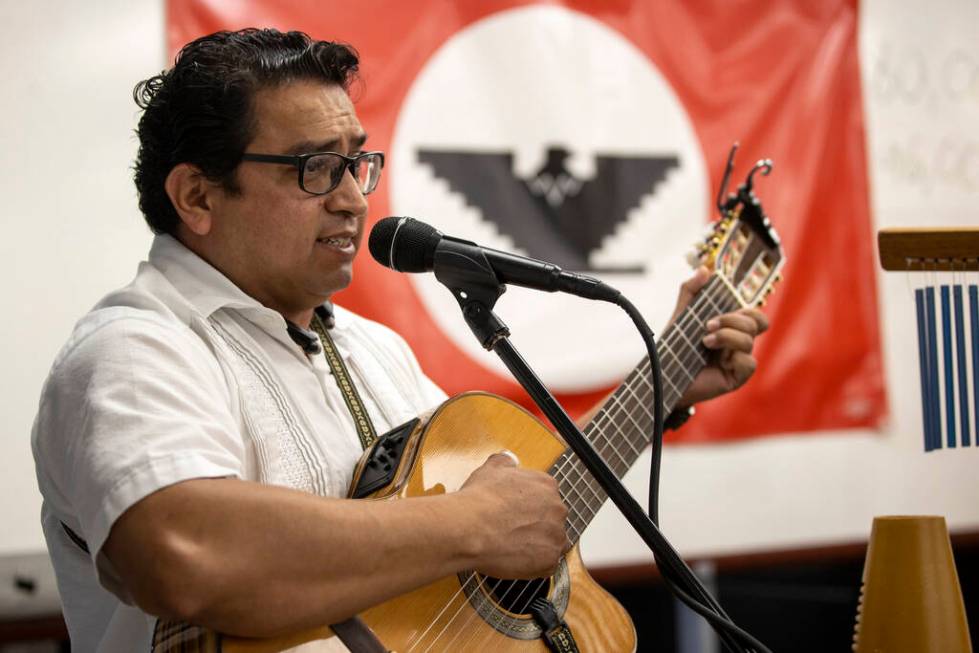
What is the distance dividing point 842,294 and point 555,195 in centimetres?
106

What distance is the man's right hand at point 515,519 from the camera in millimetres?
1425

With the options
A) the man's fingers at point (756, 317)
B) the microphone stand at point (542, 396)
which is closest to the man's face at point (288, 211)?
the microphone stand at point (542, 396)

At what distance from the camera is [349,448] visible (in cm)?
161

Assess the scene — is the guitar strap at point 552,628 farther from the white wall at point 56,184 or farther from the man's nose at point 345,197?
the white wall at point 56,184

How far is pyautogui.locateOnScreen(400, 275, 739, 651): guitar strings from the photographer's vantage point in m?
1.47

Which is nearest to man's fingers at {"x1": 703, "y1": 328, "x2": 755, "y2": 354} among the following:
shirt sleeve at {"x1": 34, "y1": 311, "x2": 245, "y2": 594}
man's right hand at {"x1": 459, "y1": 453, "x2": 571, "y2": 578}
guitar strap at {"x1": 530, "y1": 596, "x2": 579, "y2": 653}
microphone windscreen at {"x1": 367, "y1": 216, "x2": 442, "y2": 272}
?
man's right hand at {"x1": 459, "y1": 453, "x2": 571, "y2": 578}

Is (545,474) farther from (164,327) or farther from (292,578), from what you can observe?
(164,327)

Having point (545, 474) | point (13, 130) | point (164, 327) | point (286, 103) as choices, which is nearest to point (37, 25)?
point (13, 130)

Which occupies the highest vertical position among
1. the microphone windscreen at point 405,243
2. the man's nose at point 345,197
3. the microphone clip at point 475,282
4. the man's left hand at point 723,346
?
the man's nose at point 345,197

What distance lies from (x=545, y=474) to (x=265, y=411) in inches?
17.5

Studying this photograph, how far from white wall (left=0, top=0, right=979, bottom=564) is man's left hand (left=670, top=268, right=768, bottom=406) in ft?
3.50

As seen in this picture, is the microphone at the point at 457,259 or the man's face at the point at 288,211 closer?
the microphone at the point at 457,259

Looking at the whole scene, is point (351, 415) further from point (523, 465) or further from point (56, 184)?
point (56, 184)

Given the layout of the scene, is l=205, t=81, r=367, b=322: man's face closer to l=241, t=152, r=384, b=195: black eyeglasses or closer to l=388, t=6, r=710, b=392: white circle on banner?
l=241, t=152, r=384, b=195: black eyeglasses
